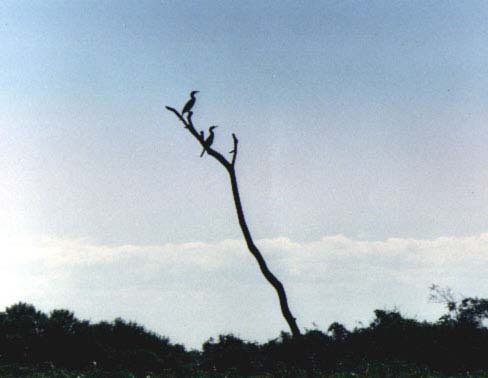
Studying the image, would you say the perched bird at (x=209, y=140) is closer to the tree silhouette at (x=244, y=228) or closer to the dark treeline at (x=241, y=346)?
the tree silhouette at (x=244, y=228)

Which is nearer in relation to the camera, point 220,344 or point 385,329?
point 220,344

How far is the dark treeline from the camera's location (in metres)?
23.6

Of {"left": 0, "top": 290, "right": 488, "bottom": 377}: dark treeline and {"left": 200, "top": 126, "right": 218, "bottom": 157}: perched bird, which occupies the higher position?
{"left": 200, "top": 126, "right": 218, "bottom": 157}: perched bird

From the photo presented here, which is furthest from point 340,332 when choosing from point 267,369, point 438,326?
point 267,369

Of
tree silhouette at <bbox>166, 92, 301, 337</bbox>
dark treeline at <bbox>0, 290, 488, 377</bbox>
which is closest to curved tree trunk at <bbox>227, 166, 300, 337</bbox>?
tree silhouette at <bbox>166, 92, 301, 337</bbox>

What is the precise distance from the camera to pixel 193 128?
10922mm

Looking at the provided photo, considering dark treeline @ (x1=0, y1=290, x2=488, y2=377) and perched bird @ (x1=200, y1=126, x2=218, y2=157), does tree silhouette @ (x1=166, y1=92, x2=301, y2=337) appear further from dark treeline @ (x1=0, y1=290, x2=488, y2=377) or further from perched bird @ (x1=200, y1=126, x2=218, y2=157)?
dark treeline @ (x1=0, y1=290, x2=488, y2=377)

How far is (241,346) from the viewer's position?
25688 mm

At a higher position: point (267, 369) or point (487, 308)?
point (487, 308)

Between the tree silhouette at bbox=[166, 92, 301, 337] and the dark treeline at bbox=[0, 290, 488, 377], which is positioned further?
the dark treeline at bbox=[0, 290, 488, 377]

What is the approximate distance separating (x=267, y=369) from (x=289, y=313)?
36.4ft

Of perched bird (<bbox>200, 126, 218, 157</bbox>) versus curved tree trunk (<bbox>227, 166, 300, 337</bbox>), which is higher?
perched bird (<bbox>200, 126, 218, 157</bbox>)

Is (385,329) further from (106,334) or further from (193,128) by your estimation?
(193,128)

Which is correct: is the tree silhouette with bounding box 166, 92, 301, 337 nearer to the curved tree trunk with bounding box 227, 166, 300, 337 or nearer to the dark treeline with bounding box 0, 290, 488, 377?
the curved tree trunk with bounding box 227, 166, 300, 337
